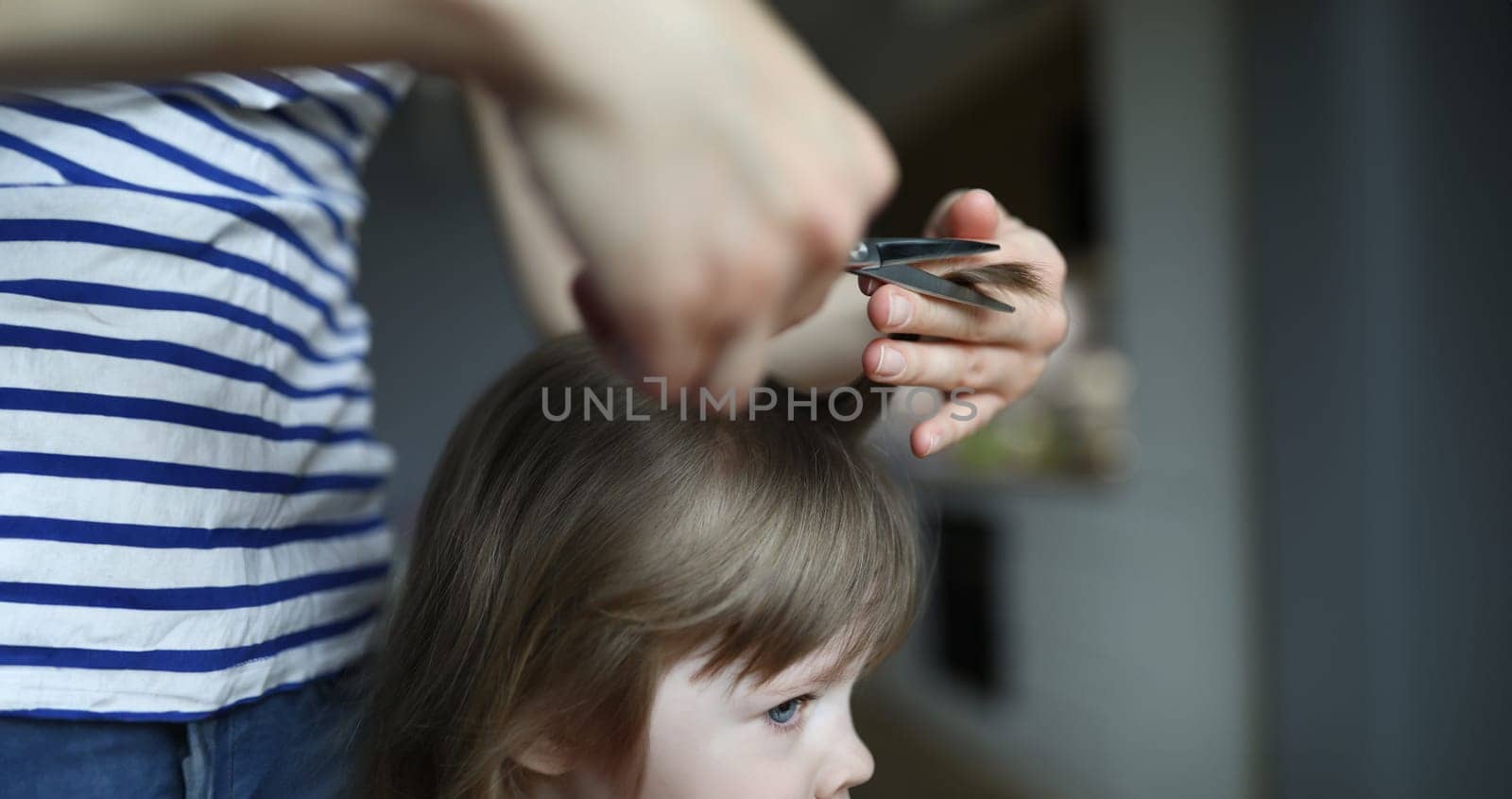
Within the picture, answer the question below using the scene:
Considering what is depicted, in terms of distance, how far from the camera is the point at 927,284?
45 cm

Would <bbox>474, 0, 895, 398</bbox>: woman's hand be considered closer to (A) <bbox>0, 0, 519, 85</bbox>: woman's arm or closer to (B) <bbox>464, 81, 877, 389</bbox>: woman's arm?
(A) <bbox>0, 0, 519, 85</bbox>: woman's arm

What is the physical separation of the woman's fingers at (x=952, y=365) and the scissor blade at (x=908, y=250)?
43 millimetres

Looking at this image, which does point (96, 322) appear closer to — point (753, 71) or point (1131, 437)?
point (753, 71)

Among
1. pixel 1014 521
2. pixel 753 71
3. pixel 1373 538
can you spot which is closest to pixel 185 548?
pixel 753 71

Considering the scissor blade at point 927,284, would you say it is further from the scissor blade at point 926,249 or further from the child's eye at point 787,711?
the child's eye at point 787,711

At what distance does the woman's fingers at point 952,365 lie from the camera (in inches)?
18.7

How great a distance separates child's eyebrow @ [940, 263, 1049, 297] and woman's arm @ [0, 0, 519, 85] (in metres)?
0.26

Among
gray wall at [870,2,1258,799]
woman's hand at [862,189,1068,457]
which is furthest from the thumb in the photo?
gray wall at [870,2,1258,799]

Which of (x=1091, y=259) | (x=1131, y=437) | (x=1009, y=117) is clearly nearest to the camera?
(x=1131, y=437)

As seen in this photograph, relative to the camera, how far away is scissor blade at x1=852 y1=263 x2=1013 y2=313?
442mm

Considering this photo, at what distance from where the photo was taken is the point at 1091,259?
10.9 feet

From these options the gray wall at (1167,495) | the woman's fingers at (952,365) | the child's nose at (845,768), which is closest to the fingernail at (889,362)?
the woman's fingers at (952,365)

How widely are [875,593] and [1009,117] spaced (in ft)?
11.4

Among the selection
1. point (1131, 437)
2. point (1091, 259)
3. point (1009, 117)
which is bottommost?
point (1131, 437)
